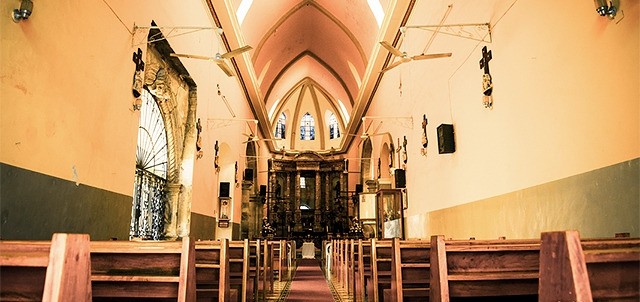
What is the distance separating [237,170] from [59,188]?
31.5ft

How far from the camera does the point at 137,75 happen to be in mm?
5660

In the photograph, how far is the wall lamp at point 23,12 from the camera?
10.7 ft

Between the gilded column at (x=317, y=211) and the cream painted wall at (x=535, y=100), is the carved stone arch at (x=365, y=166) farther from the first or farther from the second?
the cream painted wall at (x=535, y=100)

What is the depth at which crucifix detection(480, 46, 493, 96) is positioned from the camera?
529 cm

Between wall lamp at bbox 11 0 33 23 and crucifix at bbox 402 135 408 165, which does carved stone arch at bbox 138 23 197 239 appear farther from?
crucifix at bbox 402 135 408 165

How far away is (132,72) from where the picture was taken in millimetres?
5594

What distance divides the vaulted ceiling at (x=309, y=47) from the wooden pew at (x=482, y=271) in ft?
25.5

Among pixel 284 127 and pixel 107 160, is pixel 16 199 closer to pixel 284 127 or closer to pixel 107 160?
pixel 107 160

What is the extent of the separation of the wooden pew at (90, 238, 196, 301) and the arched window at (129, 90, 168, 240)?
18.1 ft

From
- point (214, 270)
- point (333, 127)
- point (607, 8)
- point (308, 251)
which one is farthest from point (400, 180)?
point (333, 127)

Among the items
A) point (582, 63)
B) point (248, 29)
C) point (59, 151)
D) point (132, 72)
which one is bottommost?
point (59, 151)

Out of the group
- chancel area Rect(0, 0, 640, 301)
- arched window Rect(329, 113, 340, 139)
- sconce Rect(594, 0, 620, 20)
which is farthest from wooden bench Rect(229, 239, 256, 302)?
arched window Rect(329, 113, 340, 139)

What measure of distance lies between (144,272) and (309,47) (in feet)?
52.3

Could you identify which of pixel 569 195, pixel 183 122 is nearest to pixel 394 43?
pixel 183 122
